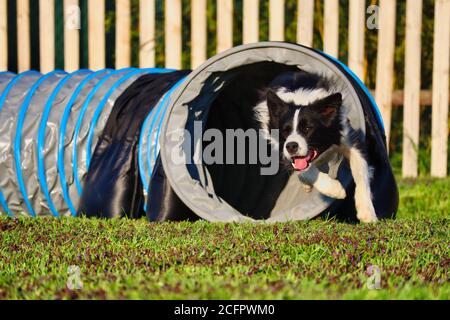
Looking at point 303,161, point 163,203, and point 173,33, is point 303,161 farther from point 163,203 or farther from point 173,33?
point 173,33

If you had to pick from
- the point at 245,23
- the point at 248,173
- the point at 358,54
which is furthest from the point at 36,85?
the point at 358,54

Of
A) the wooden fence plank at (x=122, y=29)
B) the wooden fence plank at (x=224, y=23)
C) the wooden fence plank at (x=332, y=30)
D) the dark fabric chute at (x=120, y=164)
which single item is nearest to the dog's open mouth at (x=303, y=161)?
the dark fabric chute at (x=120, y=164)

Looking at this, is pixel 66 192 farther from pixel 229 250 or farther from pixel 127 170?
pixel 229 250

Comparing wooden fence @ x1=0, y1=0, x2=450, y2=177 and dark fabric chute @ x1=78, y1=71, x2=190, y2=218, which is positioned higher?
wooden fence @ x1=0, y1=0, x2=450, y2=177

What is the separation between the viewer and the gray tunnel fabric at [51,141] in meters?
6.69

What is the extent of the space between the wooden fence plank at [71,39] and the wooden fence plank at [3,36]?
63 cm

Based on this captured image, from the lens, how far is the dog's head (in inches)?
219

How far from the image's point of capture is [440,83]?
8609 millimetres

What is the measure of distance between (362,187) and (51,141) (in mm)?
2582

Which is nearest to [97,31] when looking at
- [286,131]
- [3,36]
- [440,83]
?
[3,36]

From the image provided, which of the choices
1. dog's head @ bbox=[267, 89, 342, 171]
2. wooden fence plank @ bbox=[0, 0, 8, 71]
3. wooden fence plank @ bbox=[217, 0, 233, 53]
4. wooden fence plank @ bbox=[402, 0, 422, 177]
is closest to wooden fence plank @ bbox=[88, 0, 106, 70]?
wooden fence plank @ bbox=[0, 0, 8, 71]

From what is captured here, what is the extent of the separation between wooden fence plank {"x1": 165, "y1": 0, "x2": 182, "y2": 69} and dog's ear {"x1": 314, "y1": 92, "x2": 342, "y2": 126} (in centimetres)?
342

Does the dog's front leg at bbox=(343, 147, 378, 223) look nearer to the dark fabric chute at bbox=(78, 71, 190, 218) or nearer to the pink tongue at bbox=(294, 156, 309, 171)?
the pink tongue at bbox=(294, 156, 309, 171)

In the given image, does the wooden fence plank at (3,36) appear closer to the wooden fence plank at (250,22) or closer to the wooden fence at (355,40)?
the wooden fence at (355,40)
